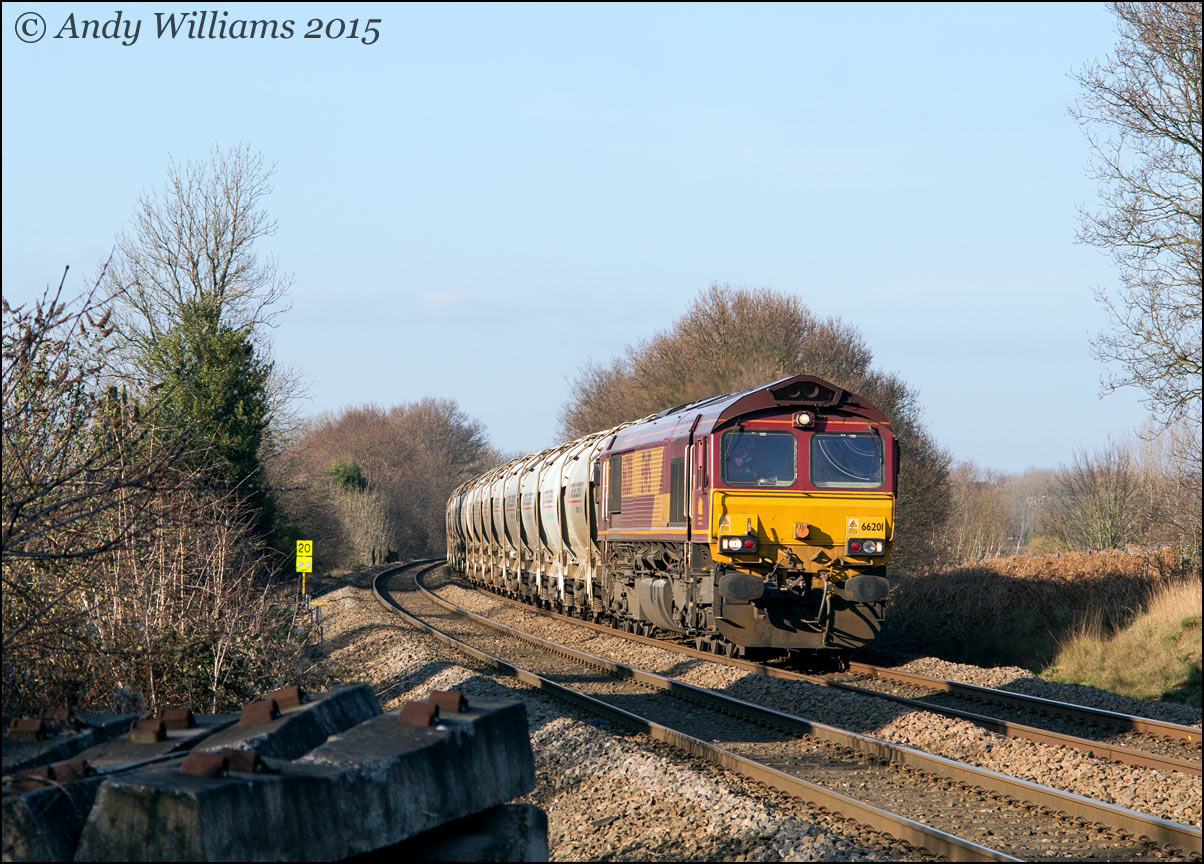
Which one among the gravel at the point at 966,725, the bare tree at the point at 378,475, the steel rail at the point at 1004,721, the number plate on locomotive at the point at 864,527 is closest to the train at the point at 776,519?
the number plate on locomotive at the point at 864,527

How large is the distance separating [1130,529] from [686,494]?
21397 millimetres

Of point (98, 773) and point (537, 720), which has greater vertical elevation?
point (98, 773)

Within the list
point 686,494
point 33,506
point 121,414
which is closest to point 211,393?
point 686,494

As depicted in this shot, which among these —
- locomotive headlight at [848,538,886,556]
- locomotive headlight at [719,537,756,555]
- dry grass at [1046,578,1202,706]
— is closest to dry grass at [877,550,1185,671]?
dry grass at [1046,578,1202,706]

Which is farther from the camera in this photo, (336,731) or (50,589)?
(50,589)

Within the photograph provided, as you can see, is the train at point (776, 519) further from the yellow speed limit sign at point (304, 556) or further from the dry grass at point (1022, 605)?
the yellow speed limit sign at point (304, 556)

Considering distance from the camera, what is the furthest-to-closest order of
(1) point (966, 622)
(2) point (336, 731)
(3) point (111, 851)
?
1. (1) point (966, 622)
2. (2) point (336, 731)
3. (3) point (111, 851)

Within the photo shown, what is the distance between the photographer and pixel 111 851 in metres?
4.33

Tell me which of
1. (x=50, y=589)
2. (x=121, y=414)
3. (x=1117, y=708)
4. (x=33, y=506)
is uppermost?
(x=121, y=414)

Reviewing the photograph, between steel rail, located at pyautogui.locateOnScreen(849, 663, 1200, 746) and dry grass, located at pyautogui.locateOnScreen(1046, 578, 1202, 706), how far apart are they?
290 centimetres

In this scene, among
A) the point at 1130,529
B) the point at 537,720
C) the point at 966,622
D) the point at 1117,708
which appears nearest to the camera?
the point at 537,720

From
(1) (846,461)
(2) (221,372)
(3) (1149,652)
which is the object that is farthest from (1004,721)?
(2) (221,372)

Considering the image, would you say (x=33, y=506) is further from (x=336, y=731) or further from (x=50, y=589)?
(x=336, y=731)

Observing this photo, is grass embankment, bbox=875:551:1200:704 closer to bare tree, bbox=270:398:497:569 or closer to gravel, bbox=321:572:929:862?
gravel, bbox=321:572:929:862
